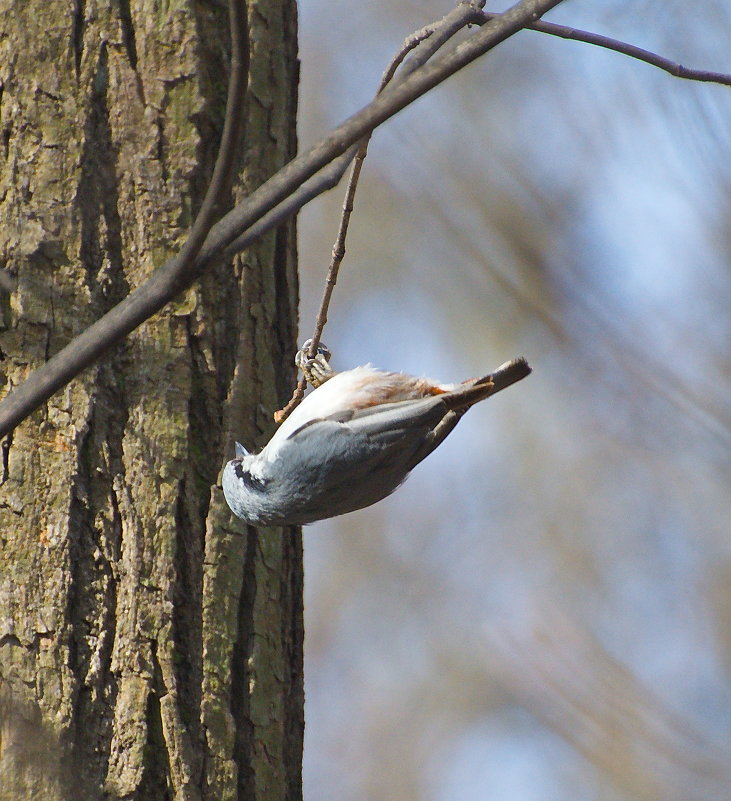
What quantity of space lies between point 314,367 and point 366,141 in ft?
2.25

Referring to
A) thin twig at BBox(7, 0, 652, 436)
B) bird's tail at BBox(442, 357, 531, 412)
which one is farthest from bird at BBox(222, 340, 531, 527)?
thin twig at BBox(7, 0, 652, 436)

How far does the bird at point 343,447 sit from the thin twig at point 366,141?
5 centimetres

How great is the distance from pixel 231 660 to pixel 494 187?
501 centimetres

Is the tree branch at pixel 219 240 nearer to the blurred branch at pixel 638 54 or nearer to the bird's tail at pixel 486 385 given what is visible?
the blurred branch at pixel 638 54

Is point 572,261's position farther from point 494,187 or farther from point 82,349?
point 82,349

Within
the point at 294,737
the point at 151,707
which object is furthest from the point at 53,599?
the point at 294,737

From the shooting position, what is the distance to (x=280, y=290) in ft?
7.23

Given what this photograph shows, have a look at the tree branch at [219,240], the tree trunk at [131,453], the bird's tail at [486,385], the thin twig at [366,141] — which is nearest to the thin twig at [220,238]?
the tree branch at [219,240]

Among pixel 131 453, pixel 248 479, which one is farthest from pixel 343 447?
pixel 131 453

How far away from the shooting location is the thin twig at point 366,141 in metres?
1.65

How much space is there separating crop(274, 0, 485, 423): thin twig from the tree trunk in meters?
0.10

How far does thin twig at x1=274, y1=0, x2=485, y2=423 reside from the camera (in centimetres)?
165

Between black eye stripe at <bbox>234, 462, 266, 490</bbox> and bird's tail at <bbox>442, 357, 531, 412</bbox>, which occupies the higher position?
bird's tail at <bbox>442, 357, 531, 412</bbox>

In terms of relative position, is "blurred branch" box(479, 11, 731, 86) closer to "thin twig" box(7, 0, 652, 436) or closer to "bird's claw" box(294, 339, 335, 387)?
"thin twig" box(7, 0, 652, 436)
